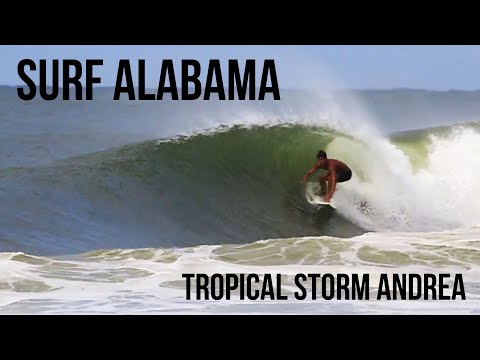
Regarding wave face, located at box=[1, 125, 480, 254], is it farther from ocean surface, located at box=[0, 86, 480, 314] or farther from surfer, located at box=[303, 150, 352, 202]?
surfer, located at box=[303, 150, 352, 202]

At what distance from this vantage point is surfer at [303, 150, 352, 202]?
919 centimetres

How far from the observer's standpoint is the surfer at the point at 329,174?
9188mm

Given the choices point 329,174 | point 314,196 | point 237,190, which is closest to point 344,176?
point 329,174

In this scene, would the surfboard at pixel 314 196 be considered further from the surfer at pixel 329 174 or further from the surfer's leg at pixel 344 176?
the surfer's leg at pixel 344 176

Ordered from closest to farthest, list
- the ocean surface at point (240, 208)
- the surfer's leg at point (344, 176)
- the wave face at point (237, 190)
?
the ocean surface at point (240, 208), the wave face at point (237, 190), the surfer's leg at point (344, 176)

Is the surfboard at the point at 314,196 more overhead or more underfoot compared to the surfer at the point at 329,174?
more underfoot

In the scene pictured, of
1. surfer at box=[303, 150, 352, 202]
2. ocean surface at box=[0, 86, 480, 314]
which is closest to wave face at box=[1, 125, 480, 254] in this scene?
ocean surface at box=[0, 86, 480, 314]

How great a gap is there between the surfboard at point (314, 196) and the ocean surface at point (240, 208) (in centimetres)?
10

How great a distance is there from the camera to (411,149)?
36.3 ft

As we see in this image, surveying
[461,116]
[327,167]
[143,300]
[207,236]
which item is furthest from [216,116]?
[143,300]

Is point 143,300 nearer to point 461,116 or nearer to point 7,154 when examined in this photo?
point 7,154

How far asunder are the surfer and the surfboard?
0.18 feet

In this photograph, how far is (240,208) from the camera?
9195 mm

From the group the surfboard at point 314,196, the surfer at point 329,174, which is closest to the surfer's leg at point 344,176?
the surfer at point 329,174
